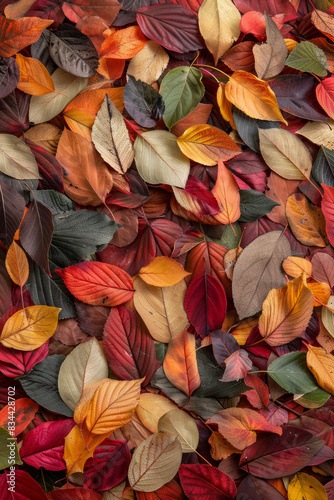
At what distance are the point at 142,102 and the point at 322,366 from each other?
361mm

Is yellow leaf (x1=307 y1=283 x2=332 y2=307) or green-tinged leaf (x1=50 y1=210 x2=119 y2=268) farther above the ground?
green-tinged leaf (x1=50 y1=210 x2=119 y2=268)

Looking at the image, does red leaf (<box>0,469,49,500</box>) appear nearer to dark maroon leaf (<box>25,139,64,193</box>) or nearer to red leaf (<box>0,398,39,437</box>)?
red leaf (<box>0,398,39,437</box>)

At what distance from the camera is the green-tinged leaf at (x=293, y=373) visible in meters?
0.45

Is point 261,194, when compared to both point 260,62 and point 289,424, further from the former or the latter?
point 289,424

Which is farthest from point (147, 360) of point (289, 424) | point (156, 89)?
point (156, 89)

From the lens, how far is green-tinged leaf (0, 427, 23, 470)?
0.38 meters

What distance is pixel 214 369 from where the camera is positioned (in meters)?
0.44

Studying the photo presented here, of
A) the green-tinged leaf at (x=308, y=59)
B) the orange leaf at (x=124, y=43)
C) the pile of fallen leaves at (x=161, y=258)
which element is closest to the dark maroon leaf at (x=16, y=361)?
the pile of fallen leaves at (x=161, y=258)

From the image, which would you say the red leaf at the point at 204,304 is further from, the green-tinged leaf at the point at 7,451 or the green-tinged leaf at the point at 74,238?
the green-tinged leaf at the point at 7,451

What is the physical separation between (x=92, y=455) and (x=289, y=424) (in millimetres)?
220

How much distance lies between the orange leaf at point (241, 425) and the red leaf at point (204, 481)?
3 centimetres

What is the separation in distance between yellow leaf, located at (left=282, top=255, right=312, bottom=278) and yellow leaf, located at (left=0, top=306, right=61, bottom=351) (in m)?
0.26

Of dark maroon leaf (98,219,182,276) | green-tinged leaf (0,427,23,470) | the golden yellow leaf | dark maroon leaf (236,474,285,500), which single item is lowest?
dark maroon leaf (236,474,285,500)

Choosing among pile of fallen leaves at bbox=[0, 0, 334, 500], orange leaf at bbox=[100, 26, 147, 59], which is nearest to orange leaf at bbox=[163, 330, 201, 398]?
pile of fallen leaves at bbox=[0, 0, 334, 500]
